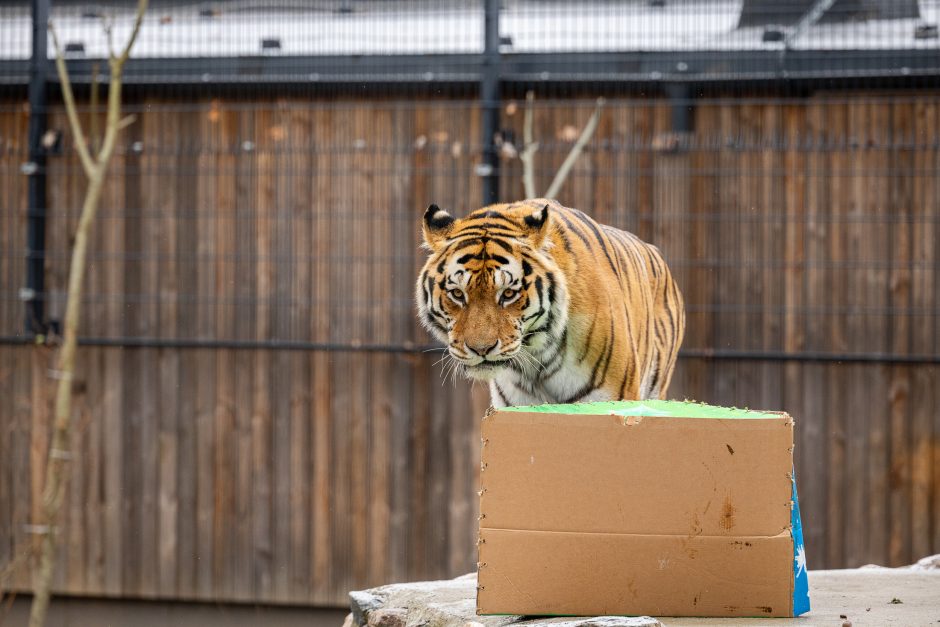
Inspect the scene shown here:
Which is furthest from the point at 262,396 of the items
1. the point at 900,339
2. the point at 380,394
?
the point at 900,339

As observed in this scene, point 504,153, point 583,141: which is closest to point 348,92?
point 504,153

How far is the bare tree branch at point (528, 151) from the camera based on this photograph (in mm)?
5496

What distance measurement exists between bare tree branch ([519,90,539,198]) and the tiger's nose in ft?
7.78

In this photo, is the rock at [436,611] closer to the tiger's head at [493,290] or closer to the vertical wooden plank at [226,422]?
the tiger's head at [493,290]

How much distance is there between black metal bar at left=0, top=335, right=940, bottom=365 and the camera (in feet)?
18.8

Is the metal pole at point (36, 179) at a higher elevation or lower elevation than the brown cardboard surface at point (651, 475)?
higher

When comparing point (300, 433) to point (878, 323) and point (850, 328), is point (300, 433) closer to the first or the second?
point (850, 328)

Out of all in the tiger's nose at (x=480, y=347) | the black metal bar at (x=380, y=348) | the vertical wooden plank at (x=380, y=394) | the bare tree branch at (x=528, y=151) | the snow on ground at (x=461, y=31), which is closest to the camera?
the tiger's nose at (x=480, y=347)

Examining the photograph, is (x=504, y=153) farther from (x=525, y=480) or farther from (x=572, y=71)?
(x=525, y=480)

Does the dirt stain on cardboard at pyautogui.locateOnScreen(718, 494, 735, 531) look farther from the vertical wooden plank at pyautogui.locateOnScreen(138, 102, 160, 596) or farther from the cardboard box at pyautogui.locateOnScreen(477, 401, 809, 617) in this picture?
the vertical wooden plank at pyautogui.locateOnScreen(138, 102, 160, 596)

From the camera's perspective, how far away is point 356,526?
6.03 metres

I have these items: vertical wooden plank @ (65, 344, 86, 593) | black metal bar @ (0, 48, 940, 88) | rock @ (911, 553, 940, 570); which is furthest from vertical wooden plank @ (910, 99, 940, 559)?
vertical wooden plank @ (65, 344, 86, 593)

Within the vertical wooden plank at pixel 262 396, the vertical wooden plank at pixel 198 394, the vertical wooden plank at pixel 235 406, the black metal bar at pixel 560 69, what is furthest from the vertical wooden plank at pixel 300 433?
the black metal bar at pixel 560 69

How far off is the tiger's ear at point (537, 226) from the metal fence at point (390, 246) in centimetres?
250
